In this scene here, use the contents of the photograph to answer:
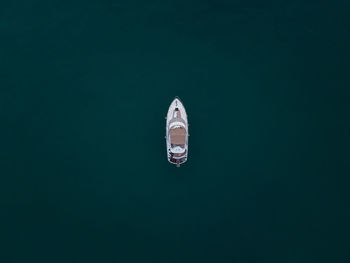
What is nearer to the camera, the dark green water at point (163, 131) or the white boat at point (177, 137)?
the dark green water at point (163, 131)

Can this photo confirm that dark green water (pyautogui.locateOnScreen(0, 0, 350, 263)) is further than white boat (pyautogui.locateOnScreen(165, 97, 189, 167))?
No

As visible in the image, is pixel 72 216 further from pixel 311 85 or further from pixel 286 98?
pixel 311 85

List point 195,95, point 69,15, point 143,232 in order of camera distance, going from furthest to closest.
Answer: point 69,15 < point 195,95 < point 143,232

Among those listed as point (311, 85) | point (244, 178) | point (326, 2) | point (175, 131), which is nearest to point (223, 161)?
point (244, 178)

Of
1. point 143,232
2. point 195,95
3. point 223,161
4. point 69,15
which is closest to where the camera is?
Answer: point 143,232
